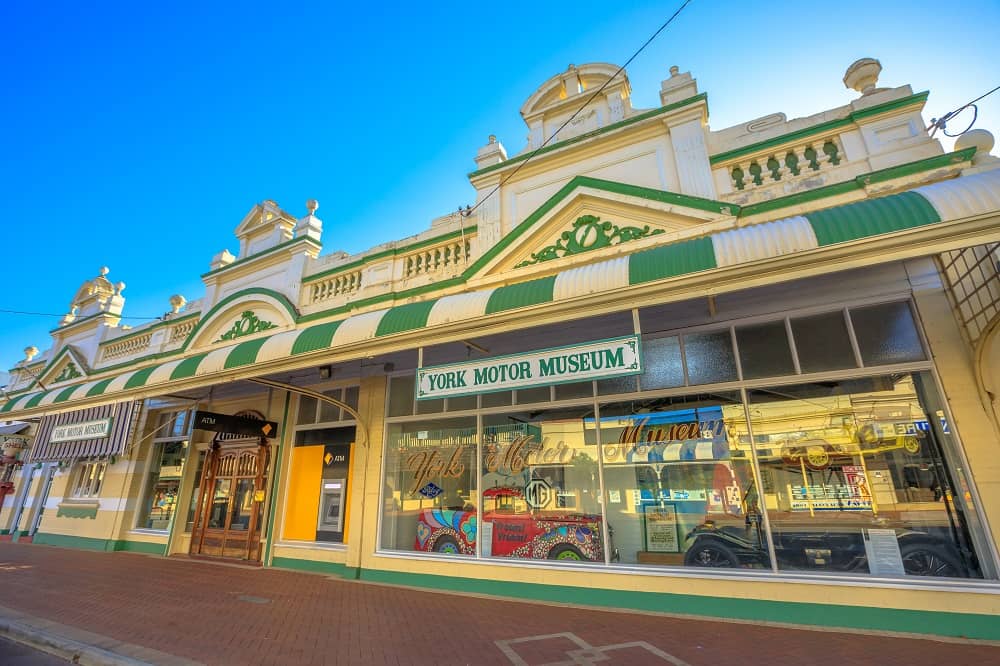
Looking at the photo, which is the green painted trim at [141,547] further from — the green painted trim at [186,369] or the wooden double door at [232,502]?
the green painted trim at [186,369]

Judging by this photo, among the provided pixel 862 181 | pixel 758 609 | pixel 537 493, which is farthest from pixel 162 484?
pixel 862 181

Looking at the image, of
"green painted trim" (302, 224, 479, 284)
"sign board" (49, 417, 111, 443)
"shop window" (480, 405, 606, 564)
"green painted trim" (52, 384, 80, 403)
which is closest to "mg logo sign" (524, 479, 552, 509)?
"shop window" (480, 405, 606, 564)

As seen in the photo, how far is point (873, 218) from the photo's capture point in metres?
4.52

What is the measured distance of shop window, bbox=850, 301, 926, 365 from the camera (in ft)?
18.2

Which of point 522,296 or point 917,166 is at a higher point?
point 917,166

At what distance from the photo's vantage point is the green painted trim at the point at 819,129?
6.21 m

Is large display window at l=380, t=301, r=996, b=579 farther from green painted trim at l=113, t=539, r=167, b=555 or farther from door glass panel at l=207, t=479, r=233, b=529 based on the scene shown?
green painted trim at l=113, t=539, r=167, b=555

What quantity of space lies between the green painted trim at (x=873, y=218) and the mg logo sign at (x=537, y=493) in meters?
5.00

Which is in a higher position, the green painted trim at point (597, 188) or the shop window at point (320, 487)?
the green painted trim at point (597, 188)

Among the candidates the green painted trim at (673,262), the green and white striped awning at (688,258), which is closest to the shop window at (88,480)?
the green and white striped awning at (688,258)

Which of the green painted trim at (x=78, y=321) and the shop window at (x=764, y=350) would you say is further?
the green painted trim at (x=78, y=321)

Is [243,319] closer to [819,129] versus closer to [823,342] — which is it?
[823,342]

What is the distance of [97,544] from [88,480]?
2.45m

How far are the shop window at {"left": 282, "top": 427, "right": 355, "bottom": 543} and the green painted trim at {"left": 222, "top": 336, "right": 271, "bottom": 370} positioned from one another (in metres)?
2.44
